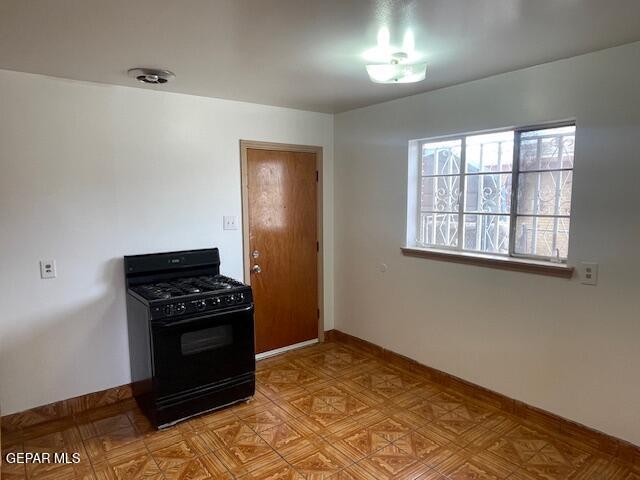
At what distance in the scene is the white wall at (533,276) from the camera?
222cm

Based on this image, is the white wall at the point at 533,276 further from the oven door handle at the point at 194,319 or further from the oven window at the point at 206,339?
the oven window at the point at 206,339

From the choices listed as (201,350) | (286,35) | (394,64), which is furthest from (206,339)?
(394,64)

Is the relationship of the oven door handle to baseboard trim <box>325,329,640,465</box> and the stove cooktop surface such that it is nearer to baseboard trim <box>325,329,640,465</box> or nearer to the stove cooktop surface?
the stove cooktop surface

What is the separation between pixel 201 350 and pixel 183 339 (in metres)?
0.15

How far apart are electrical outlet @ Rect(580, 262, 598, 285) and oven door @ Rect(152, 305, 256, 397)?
81.8 inches

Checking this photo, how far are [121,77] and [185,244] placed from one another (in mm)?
1234

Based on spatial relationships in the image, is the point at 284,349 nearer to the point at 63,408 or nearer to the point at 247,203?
the point at 247,203

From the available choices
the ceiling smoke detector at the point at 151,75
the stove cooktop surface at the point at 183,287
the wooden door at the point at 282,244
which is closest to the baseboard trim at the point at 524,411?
the wooden door at the point at 282,244

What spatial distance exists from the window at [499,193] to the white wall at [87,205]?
1.67 metres

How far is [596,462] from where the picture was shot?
2271 millimetres

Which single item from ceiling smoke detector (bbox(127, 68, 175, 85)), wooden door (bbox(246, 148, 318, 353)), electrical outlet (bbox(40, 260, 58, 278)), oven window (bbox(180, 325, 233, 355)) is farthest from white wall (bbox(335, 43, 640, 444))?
electrical outlet (bbox(40, 260, 58, 278))

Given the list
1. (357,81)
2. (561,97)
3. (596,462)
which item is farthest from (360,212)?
(596,462)

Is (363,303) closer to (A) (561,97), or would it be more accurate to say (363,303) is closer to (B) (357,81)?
(B) (357,81)

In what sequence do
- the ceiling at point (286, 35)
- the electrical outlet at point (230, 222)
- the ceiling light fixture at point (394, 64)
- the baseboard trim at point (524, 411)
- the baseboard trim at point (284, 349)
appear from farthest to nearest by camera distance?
1. the baseboard trim at point (284, 349)
2. the electrical outlet at point (230, 222)
3. the baseboard trim at point (524, 411)
4. the ceiling light fixture at point (394, 64)
5. the ceiling at point (286, 35)
